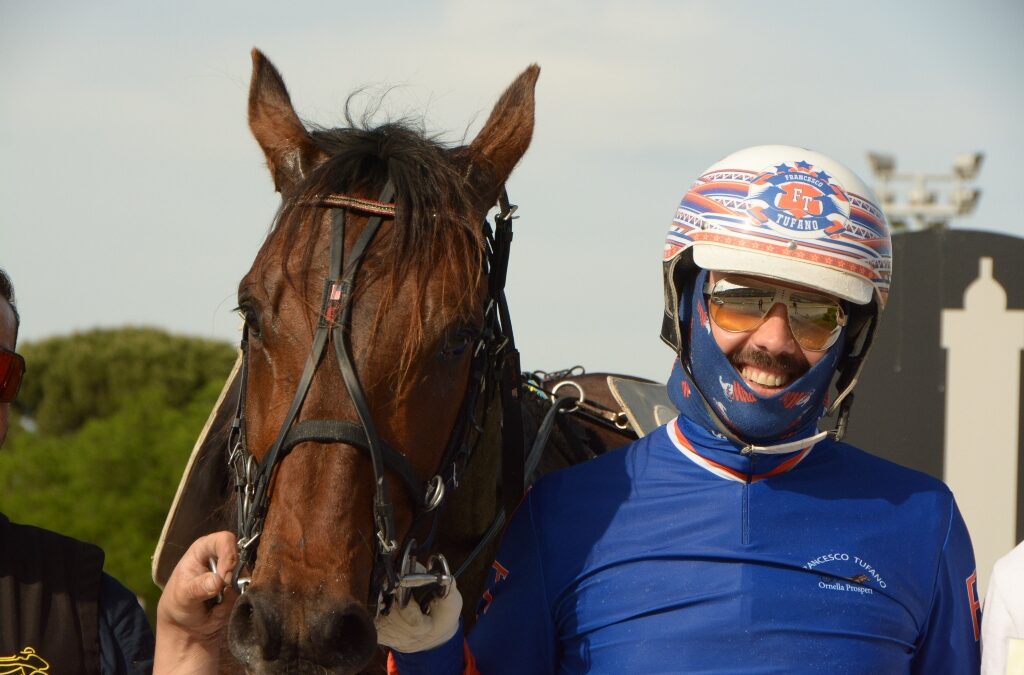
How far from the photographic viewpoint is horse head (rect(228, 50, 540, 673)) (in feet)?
7.98

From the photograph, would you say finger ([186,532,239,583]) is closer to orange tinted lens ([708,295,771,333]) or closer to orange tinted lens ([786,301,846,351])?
orange tinted lens ([708,295,771,333])

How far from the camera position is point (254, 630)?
241 cm

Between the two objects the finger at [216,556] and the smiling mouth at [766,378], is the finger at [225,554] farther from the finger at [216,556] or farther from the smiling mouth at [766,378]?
the smiling mouth at [766,378]

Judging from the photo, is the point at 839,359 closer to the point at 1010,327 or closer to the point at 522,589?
the point at 522,589

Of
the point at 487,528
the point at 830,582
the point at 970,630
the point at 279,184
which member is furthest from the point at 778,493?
the point at 279,184

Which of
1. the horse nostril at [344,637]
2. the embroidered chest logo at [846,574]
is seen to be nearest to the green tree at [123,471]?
the horse nostril at [344,637]

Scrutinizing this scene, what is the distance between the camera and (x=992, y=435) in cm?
477

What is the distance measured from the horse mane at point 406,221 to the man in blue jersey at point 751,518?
0.48 meters

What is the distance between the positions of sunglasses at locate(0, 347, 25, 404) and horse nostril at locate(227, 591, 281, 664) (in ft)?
2.80

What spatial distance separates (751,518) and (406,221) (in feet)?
3.34

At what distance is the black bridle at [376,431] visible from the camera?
2578 millimetres

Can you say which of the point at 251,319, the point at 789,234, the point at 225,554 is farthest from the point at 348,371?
the point at 789,234

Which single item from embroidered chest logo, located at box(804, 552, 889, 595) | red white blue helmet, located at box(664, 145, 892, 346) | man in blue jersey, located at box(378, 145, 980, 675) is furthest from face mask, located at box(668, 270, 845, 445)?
embroidered chest logo, located at box(804, 552, 889, 595)

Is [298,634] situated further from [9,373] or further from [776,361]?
[776,361]
